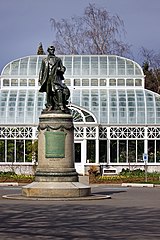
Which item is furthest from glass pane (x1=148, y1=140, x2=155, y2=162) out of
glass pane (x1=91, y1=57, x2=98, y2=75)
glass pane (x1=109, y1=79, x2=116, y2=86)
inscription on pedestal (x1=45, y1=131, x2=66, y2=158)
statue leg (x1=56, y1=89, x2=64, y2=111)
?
inscription on pedestal (x1=45, y1=131, x2=66, y2=158)

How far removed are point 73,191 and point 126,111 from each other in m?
26.9

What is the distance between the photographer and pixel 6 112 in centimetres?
4888

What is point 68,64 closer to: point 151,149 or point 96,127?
point 96,127

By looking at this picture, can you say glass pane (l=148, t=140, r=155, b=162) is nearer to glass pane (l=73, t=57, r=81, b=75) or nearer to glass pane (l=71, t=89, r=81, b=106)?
glass pane (l=71, t=89, r=81, b=106)

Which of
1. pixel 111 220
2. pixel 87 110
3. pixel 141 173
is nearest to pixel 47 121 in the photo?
pixel 111 220

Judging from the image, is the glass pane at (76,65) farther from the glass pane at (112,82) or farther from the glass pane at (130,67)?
the glass pane at (130,67)

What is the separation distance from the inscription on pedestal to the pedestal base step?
3.41 feet

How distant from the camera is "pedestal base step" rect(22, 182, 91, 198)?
22328 mm

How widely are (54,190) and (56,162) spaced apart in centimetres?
112

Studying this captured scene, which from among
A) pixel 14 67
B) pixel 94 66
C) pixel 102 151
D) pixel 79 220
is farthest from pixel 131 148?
pixel 79 220

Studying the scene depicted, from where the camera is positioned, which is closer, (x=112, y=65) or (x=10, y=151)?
(x=10, y=151)

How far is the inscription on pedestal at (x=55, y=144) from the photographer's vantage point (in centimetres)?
2284

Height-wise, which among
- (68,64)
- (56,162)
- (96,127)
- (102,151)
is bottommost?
(56,162)

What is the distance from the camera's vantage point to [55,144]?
2289 centimetres
